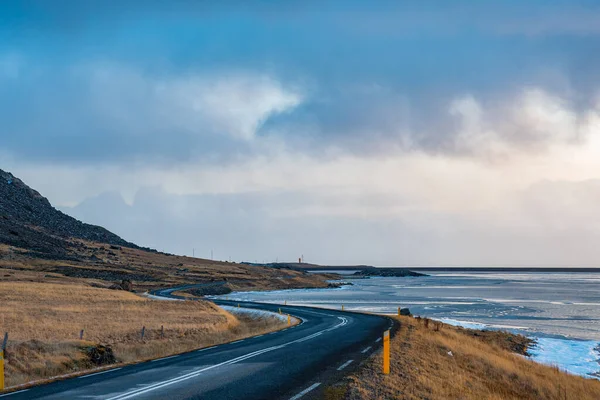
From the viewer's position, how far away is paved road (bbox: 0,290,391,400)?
590 inches

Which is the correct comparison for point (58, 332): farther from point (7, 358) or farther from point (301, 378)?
point (301, 378)

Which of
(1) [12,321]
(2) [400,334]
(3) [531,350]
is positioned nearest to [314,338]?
(2) [400,334]

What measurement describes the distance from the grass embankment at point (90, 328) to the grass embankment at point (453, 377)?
980cm

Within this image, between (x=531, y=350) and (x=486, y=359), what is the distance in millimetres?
15506

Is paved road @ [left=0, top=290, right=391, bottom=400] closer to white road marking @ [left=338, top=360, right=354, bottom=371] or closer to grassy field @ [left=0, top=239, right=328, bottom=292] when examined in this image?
white road marking @ [left=338, top=360, right=354, bottom=371]

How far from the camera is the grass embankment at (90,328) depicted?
865 inches

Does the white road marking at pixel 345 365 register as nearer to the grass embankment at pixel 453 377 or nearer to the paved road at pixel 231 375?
the paved road at pixel 231 375

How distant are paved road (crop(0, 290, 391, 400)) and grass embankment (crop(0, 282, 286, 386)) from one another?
2.53m

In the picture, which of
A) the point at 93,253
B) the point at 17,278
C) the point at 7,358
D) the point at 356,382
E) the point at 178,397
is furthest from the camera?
the point at 93,253

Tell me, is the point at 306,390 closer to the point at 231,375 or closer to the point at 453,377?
the point at 231,375

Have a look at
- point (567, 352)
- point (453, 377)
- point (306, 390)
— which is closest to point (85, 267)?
point (567, 352)

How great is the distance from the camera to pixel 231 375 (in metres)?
18.0

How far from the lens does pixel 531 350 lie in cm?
4253

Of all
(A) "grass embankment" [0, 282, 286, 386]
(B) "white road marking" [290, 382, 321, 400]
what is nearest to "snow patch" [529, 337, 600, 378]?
(A) "grass embankment" [0, 282, 286, 386]
